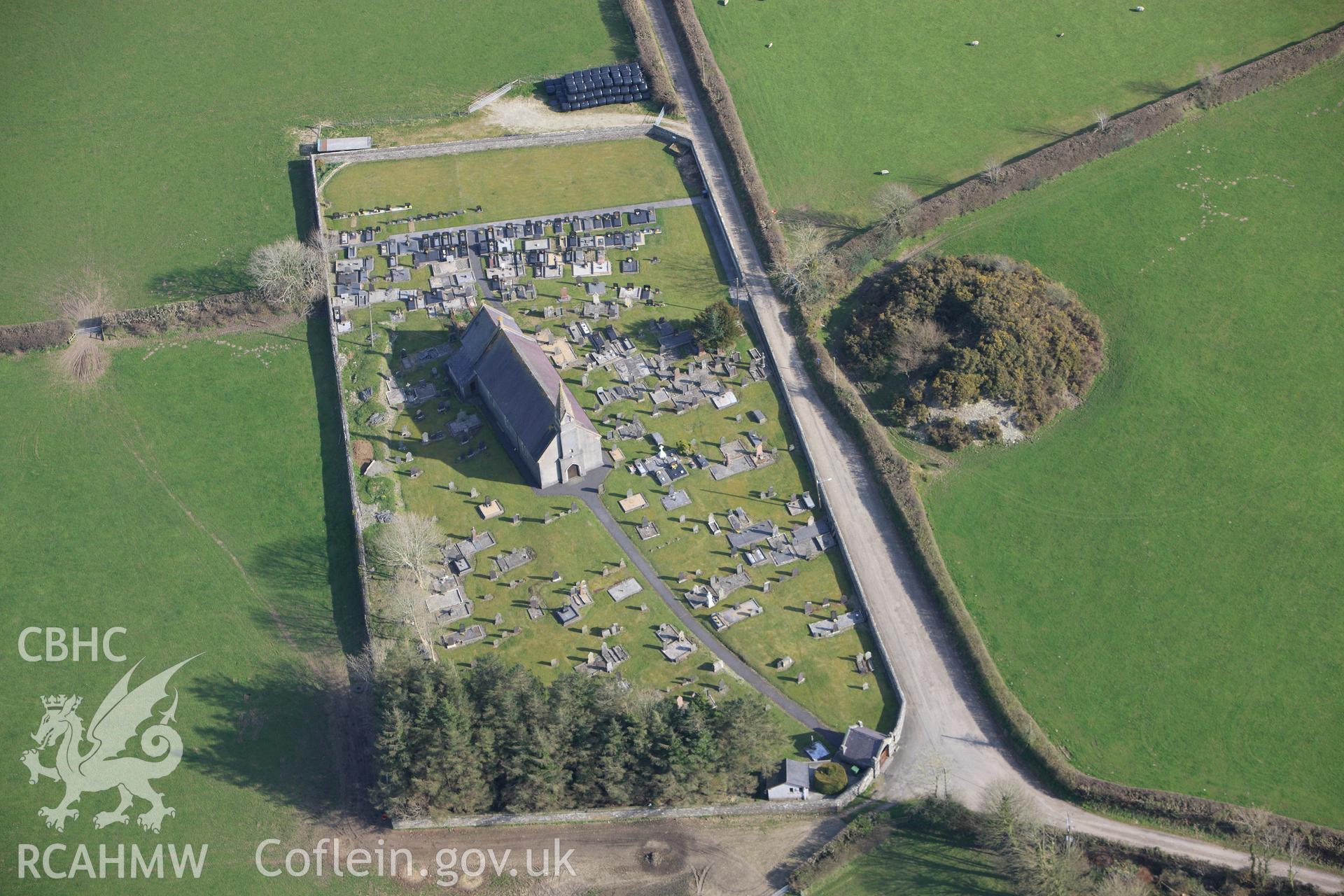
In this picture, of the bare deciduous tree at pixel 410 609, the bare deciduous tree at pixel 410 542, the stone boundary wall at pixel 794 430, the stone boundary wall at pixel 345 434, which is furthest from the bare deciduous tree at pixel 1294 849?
the stone boundary wall at pixel 345 434

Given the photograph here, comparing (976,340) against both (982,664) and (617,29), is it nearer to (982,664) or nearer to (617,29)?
(982,664)

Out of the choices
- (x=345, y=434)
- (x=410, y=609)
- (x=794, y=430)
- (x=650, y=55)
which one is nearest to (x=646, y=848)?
(x=410, y=609)

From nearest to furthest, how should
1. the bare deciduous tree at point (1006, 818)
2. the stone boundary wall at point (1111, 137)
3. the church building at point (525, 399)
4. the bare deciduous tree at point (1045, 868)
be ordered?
the bare deciduous tree at point (1045, 868)
the bare deciduous tree at point (1006, 818)
the church building at point (525, 399)
the stone boundary wall at point (1111, 137)

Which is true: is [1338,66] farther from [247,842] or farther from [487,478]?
[247,842]

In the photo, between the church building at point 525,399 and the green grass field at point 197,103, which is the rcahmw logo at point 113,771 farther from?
the green grass field at point 197,103

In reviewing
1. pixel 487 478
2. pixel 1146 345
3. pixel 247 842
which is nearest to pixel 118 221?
pixel 487 478

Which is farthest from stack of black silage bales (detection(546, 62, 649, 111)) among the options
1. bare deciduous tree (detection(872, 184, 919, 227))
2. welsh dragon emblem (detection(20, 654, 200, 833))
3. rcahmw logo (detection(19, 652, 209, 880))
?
welsh dragon emblem (detection(20, 654, 200, 833))

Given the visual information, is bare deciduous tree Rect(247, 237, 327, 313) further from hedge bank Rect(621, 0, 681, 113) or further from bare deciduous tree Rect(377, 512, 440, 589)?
hedge bank Rect(621, 0, 681, 113)
